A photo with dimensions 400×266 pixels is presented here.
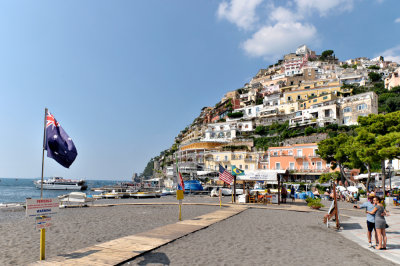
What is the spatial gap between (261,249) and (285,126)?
6938 centimetres

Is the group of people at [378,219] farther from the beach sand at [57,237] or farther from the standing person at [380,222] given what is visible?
the beach sand at [57,237]

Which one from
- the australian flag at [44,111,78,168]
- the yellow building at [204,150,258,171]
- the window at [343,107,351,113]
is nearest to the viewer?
the australian flag at [44,111,78,168]

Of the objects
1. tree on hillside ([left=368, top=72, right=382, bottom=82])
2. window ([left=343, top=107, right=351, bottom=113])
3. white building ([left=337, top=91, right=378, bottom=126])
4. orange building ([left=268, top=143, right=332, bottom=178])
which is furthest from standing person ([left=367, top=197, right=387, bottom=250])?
tree on hillside ([left=368, top=72, right=382, bottom=82])

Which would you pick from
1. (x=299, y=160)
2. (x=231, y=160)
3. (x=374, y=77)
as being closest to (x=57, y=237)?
(x=299, y=160)

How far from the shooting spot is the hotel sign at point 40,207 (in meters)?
6.57

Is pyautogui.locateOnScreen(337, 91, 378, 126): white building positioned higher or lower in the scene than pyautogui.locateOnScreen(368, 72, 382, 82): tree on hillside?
lower

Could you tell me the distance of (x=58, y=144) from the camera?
806cm

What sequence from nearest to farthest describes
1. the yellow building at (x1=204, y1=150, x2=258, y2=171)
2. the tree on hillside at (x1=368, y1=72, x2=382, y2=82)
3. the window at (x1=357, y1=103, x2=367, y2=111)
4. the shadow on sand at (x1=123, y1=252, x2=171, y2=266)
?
the shadow on sand at (x1=123, y1=252, x2=171, y2=266) → the yellow building at (x1=204, y1=150, x2=258, y2=171) → the window at (x1=357, y1=103, x2=367, y2=111) → the tree on hillside at (x1=368, y1=72, x2=382, y2=82)

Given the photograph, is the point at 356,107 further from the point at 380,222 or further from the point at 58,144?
the point at 58,144

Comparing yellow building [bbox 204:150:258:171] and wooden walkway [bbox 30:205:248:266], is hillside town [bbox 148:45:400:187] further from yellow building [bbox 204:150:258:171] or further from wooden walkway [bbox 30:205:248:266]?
wooden walkway [bbox 30:205:248:266]

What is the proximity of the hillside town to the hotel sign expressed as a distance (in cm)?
3958

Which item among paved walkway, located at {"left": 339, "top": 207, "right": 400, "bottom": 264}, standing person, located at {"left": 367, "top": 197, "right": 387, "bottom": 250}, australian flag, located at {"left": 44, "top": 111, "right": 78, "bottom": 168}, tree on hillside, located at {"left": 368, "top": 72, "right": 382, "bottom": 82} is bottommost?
paved walkway, located at {"left": 339, "top": 207, "right": 400, "bottom": 264}

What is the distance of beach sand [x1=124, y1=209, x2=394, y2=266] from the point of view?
6785 mm

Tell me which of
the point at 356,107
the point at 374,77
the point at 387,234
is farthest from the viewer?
the point at 374,77
